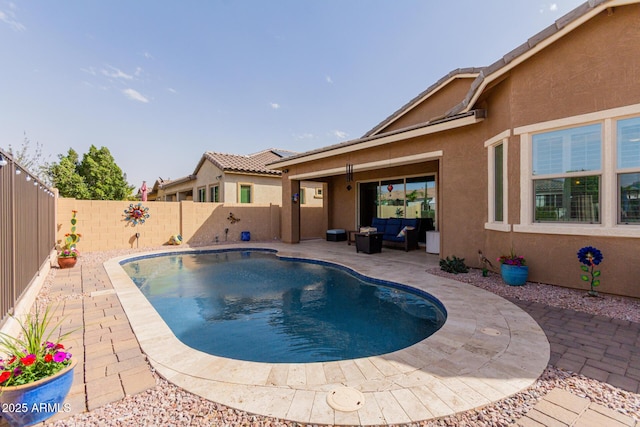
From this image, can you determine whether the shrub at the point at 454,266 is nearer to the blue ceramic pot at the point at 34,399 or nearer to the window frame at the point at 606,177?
the window frame at the point at 606,177

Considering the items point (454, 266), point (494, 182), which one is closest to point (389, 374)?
point (454, 266)

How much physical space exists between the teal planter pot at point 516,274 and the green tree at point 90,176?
3171cm

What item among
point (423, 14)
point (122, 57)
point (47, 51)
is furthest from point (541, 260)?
point (47, 51)

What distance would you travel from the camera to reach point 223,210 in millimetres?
15094

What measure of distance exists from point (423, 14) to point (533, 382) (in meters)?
13.2

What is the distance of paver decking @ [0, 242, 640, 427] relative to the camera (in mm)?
2422

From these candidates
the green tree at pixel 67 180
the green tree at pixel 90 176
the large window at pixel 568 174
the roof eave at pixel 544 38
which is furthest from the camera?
the green tree at pixel 90 176

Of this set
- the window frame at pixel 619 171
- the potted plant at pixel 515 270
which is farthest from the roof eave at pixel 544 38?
the potted plant at pixel 515 270

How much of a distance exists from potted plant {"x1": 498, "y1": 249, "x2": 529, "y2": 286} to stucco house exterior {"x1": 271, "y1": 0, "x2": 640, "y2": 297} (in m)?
0.32

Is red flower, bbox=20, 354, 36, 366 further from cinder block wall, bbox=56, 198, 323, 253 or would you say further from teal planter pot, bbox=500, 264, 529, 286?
cinder block wall, bbox=56, 198, 323, 253

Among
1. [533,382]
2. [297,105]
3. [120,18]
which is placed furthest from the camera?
[297,105]

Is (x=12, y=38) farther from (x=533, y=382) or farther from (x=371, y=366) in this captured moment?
(x=533, y=382)

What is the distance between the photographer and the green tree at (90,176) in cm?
2511

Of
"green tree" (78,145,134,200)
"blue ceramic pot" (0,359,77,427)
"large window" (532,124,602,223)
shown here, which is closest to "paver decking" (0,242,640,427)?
"blue ceramic pot" (0,359,77,427)
